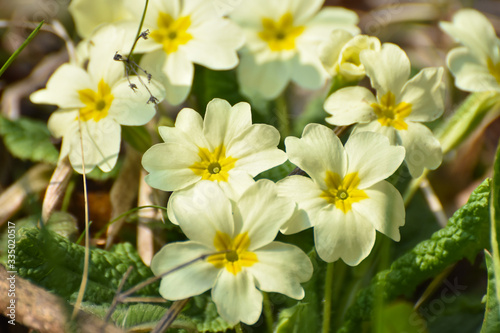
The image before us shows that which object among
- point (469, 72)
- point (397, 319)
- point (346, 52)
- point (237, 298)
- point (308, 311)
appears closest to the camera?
point (397, 319)

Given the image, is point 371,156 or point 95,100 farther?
point 95,100

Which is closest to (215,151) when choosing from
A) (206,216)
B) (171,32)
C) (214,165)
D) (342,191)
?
(214,165)

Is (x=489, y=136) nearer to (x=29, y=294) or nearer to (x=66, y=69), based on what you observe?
(x=66, y=69)

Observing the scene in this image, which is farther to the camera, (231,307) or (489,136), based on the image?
(489,136)

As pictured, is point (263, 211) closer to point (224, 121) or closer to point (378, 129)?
point (224, 121)

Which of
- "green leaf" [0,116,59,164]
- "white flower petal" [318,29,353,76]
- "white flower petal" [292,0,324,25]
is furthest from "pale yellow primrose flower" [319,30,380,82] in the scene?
"green leaf" [0,116,59,164]

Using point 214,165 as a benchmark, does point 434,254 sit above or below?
below

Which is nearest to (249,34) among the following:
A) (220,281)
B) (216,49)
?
(216,49)
